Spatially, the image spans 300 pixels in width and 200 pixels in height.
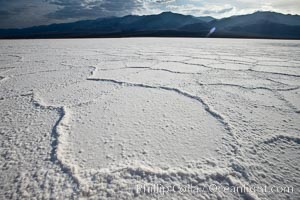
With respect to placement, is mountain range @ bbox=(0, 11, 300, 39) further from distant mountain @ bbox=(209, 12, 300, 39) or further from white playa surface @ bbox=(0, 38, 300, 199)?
white playa surface @ bbox=(0, 38, 300, 199)

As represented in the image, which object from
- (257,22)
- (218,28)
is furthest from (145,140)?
(257,22)

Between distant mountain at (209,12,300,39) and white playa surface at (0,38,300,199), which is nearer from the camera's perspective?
white playa surface at (0,38,300,199)

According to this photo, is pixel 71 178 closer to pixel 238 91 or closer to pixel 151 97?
pixel 151 97

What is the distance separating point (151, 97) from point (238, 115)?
0.47 m

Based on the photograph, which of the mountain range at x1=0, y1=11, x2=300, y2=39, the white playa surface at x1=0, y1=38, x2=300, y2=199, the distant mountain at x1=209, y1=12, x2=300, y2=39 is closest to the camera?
the white playa surface at x1=0, y1=38, x2=300, y2=199

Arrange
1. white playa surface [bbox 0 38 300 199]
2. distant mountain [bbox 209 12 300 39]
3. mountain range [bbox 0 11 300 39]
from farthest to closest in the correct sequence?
distant mountain [bbox 209 12 300 39] < mountain range [bbox 0 11 300 39] < white playa surface [bbox 0 38 300 199]

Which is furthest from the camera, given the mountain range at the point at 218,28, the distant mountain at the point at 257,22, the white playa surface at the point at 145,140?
the distant mountain at the point at 257,22

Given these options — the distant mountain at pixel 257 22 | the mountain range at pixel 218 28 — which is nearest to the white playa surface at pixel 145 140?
the mountain range at pixel 218 28

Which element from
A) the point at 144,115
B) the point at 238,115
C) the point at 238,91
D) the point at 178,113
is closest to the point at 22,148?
the point at 144,115

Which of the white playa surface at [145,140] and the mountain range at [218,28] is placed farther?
the mountain range at [218,28]

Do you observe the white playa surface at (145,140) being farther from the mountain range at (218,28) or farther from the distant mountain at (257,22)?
the distant mountain at (257,22)

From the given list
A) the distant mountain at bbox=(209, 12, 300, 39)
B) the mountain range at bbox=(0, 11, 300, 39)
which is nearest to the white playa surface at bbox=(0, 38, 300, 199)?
the mountain range at bbox=(0, 11, 300, 39)

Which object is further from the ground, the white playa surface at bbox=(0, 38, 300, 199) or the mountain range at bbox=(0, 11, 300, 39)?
the mountain range at bbox=(0, 11, 300, 39)

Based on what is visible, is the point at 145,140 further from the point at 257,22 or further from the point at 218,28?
the point at 257,22
